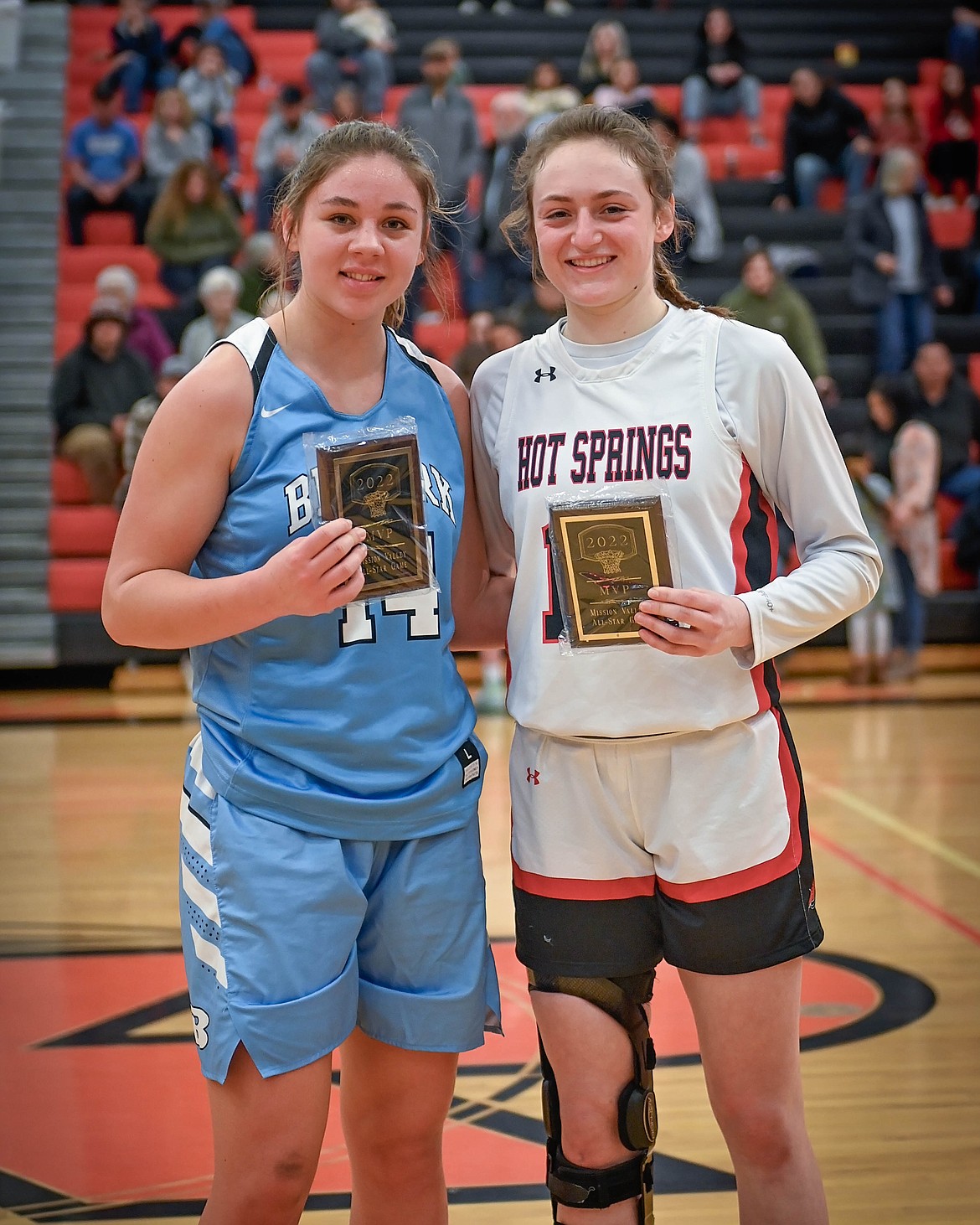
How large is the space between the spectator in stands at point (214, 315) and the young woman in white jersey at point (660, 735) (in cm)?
775

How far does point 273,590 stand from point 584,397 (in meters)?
0.58

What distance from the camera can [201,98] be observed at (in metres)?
12.5

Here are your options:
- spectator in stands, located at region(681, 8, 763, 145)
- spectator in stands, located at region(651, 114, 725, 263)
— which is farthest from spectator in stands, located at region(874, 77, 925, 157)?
spectator in stands, located at region(651, 114, 725, 263)

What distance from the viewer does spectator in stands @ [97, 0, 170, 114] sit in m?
13.0

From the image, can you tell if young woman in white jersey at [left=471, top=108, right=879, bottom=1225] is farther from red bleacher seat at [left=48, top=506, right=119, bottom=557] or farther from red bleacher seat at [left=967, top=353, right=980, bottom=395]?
red bleacher seat at [left=967, top=353, right=980, bottom=395]

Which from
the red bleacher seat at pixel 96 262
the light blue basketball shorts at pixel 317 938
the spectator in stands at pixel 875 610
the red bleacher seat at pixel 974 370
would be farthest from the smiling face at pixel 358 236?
the red bleacher seat at pixel 96 262

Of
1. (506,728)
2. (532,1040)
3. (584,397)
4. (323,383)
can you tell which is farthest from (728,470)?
(506,728)

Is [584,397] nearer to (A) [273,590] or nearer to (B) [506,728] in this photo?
(A) [273,590]

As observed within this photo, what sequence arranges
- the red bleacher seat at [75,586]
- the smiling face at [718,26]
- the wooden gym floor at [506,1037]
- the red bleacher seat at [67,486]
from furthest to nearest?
the smiling face at [718,26], the red bleacher seat at [67,486], the red bleacher seat at [75,586], the wooden gym floor at [506,1037]

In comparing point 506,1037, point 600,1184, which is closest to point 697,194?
point 506,1037

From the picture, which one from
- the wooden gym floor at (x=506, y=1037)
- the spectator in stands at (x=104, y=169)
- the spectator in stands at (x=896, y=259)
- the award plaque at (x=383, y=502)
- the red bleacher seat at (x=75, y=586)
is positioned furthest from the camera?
the spectator in stands at (x=104, y=169)

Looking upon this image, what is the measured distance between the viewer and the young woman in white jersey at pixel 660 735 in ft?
7.41

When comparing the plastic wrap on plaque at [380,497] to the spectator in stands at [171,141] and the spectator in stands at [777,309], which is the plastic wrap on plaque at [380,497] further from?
the spectator in stands at [171,141]

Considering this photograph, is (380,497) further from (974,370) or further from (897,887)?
(974,370)
